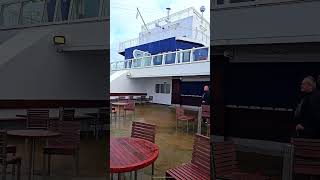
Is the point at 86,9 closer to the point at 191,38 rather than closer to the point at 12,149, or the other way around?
the point at 191,38

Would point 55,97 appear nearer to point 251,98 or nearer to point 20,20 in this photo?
point 20,20

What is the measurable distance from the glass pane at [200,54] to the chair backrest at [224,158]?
34cm

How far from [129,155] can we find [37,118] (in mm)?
468

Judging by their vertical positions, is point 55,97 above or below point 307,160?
above

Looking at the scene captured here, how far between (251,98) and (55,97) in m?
0.77

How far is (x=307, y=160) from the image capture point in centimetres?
140

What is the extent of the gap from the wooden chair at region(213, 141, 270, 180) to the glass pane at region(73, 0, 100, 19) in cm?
64

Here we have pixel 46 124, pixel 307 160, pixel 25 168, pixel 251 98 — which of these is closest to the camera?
pixel 251 98

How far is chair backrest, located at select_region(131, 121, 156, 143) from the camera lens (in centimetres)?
136

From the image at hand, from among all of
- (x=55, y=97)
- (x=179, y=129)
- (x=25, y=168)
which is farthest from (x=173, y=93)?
(x=25, y=168)

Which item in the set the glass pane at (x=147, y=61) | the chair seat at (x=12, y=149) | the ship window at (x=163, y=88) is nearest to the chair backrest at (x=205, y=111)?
the ship window at (x=163, y=88)

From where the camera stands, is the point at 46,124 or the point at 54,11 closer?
the point at 54,11

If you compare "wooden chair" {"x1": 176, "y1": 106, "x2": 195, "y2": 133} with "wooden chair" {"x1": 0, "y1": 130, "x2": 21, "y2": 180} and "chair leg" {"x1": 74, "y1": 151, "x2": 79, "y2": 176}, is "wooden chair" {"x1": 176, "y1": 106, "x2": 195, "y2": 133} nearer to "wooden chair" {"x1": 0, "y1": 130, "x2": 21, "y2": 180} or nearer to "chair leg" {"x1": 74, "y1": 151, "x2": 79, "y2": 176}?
"chair leg" {"x1": 74, "y1": 151, "x2": 79, "y2": 176}

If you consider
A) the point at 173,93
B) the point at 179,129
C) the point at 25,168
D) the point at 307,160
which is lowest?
the point at 25,168
